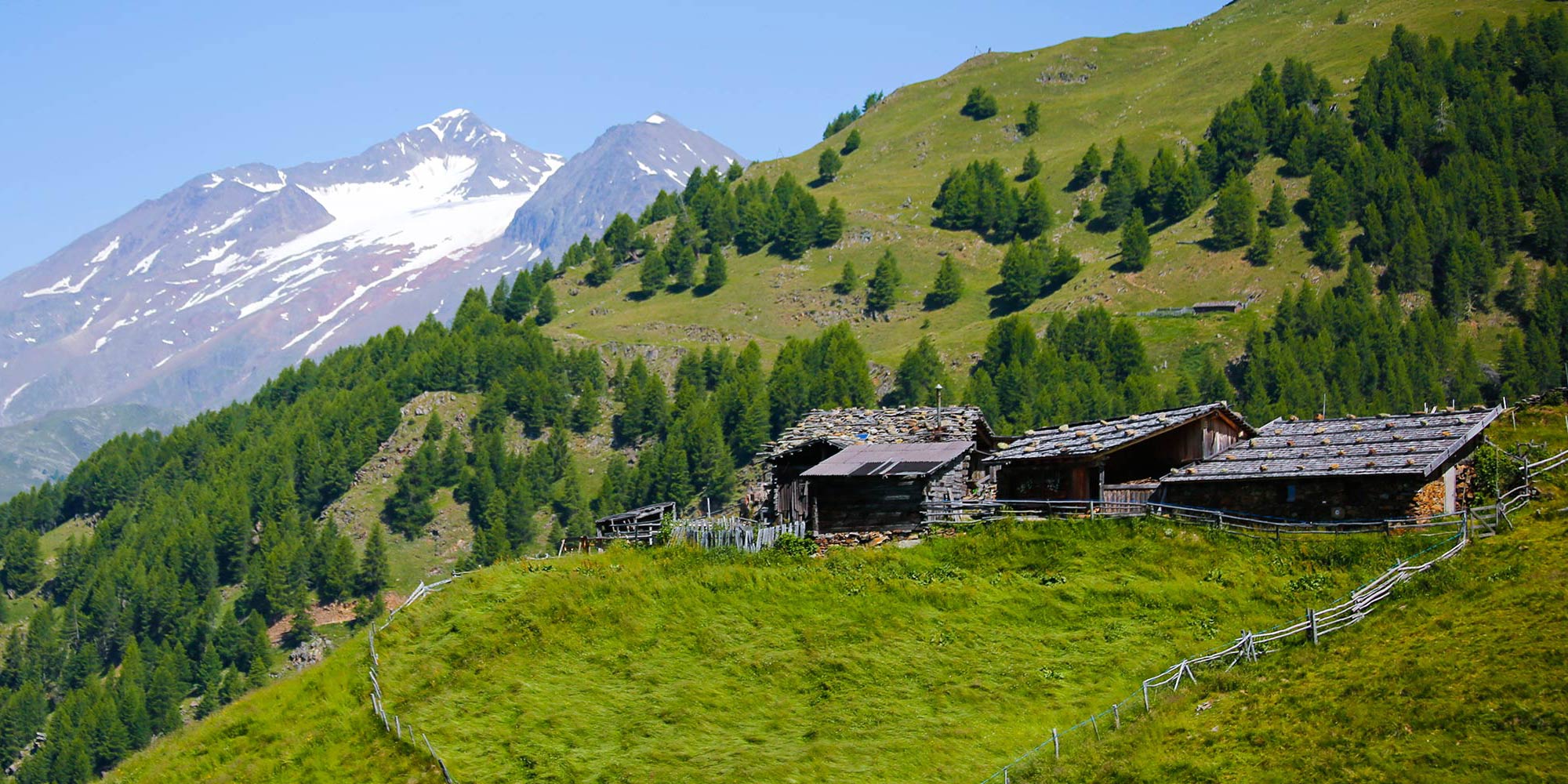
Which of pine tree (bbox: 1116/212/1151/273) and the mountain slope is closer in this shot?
the mountain slope

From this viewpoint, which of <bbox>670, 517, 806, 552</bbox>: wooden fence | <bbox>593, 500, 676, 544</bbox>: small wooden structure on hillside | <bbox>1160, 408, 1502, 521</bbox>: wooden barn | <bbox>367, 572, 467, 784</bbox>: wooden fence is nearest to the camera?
<bbox>367, 572, 467, 784</bbox>: wooden fence

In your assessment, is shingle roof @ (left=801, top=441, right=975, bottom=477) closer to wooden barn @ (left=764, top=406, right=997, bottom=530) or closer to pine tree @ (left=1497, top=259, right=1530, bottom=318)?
wooden barn @ (left=764, top=406, right=997, bottom=530)

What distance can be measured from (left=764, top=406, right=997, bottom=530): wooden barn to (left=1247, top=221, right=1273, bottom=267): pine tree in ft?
413

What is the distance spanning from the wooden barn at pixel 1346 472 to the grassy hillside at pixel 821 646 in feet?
9.74

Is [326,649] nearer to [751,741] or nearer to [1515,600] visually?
[751,741]

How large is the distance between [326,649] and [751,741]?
435 feet

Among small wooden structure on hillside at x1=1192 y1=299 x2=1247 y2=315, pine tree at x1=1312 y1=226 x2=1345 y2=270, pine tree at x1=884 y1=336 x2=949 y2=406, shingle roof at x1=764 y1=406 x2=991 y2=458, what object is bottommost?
pine tree at x1=884 y1=336 x2=949 y2=406

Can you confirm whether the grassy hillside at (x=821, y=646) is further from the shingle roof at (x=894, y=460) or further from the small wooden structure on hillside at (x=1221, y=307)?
the small wooden structure on hillside at (x=1221, y=307)

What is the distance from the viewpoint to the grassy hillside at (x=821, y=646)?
3656 cm

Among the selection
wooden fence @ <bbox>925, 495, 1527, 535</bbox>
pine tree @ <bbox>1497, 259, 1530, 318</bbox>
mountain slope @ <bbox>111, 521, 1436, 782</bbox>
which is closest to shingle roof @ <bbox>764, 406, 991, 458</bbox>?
wooden fence @ <bbox>925, 495, 1527, 535</bbox>

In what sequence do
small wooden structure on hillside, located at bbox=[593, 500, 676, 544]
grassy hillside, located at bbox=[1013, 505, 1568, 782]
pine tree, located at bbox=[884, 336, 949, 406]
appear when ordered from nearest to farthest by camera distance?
grassy hillside, located at bbox=[1013, 505, 1568, 782] < small wooden structure on hillside, located at bbox=[593, 500, 676, 544] < pine tree, located at bbox=[884, 336, 949, 406]

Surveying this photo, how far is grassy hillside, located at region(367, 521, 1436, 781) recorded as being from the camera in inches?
1439

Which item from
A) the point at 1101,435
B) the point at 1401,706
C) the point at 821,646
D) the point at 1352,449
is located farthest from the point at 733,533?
the point at 1401,706

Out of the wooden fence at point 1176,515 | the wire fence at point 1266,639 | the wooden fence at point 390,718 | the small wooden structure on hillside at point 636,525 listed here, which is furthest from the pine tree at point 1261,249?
the wooden fence at point 390,718
